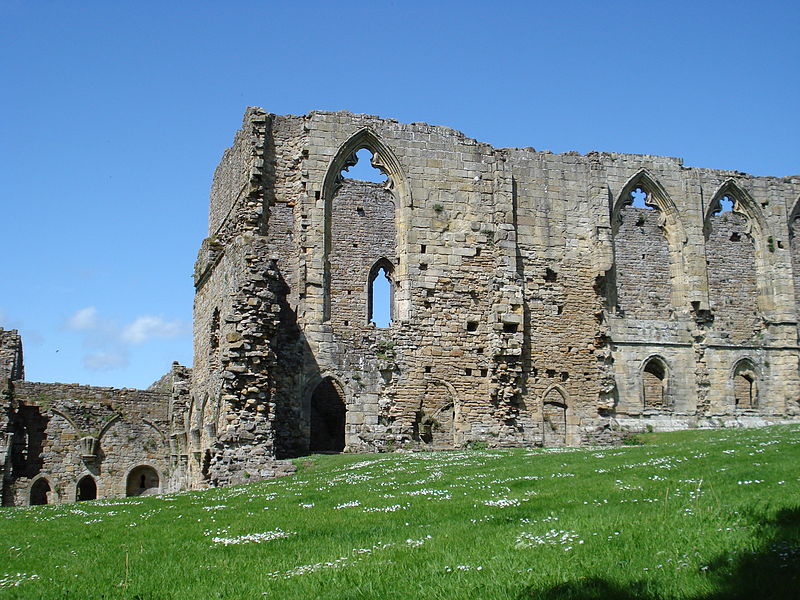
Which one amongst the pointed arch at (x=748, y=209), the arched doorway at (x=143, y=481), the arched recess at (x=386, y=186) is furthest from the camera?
the arched doorway at (x=143, y=481)

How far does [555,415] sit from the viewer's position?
25078 millimetres

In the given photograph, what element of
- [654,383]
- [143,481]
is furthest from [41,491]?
[654,383]

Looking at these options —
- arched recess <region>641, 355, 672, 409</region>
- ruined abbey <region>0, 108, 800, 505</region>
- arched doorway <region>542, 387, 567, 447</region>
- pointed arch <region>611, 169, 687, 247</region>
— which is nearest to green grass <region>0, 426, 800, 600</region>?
ruined abbey <region>0, 108, 800, 505</region>

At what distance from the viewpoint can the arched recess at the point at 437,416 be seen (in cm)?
2336

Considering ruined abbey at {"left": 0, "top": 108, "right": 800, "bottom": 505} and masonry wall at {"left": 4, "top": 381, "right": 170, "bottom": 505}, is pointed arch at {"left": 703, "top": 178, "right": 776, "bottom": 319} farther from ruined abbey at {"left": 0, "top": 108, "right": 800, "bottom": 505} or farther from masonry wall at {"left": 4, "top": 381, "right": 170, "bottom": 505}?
masonry wall at {"left": 4, "top": 381, "right": 170, "bottom": 505}

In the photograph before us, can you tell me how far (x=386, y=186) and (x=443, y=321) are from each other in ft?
12.9

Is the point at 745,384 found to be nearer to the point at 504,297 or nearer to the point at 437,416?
the point at 504,297

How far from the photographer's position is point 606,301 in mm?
26344

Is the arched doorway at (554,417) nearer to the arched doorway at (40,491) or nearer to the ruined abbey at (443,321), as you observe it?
the ruined abbey at (443,321)

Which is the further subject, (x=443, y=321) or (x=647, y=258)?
(x=647, y=258)

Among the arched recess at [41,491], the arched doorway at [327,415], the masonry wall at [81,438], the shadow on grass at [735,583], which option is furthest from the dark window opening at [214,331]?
the shadow on grass at [735,583]

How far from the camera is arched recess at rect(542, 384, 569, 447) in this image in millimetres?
24750

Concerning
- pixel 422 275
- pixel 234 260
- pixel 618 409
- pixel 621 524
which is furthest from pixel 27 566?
pixel 618 409

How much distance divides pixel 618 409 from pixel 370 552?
62.1ft
